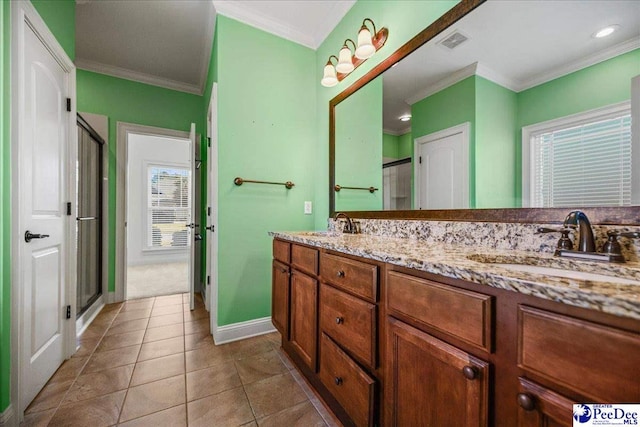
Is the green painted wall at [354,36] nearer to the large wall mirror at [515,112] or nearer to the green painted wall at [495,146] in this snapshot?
the large wall mirror at [515,112]

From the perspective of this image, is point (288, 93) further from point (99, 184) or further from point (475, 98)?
point (99, 184)

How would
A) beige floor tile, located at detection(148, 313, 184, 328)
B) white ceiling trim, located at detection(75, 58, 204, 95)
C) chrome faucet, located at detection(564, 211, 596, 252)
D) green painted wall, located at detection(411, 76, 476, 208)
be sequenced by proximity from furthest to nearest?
white ceiling trim, located at detection(75, 58, 204, 95), beige floor tile, located at detection(148, 313, 184, 328), green painted wall, located at detection(411, 76, 476, 208), chrome faucet, located at detection(564, 211, 596, 252)

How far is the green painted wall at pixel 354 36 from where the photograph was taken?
1455mm

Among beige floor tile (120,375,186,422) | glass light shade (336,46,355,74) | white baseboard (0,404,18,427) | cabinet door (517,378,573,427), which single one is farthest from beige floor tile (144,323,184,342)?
glass light shade (336,46,355,74)

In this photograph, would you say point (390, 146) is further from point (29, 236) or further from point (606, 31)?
point (29, 236)

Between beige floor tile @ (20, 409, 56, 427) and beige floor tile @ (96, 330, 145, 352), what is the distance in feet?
2.04

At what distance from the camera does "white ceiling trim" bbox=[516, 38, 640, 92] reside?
2.68ft

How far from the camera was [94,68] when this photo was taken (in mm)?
2926

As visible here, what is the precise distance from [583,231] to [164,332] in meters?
2.73

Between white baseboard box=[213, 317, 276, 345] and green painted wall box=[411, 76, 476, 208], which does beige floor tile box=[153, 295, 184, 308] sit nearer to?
white baseboard box=[213, 317, 276, 345]

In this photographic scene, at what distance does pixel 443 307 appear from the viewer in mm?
733

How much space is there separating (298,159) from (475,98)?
149 centimetres

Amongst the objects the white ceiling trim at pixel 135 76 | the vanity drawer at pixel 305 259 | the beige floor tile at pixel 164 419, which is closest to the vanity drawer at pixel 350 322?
the vanity drawer at pixel 305 259

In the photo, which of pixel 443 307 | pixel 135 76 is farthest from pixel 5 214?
pixel 135 76
